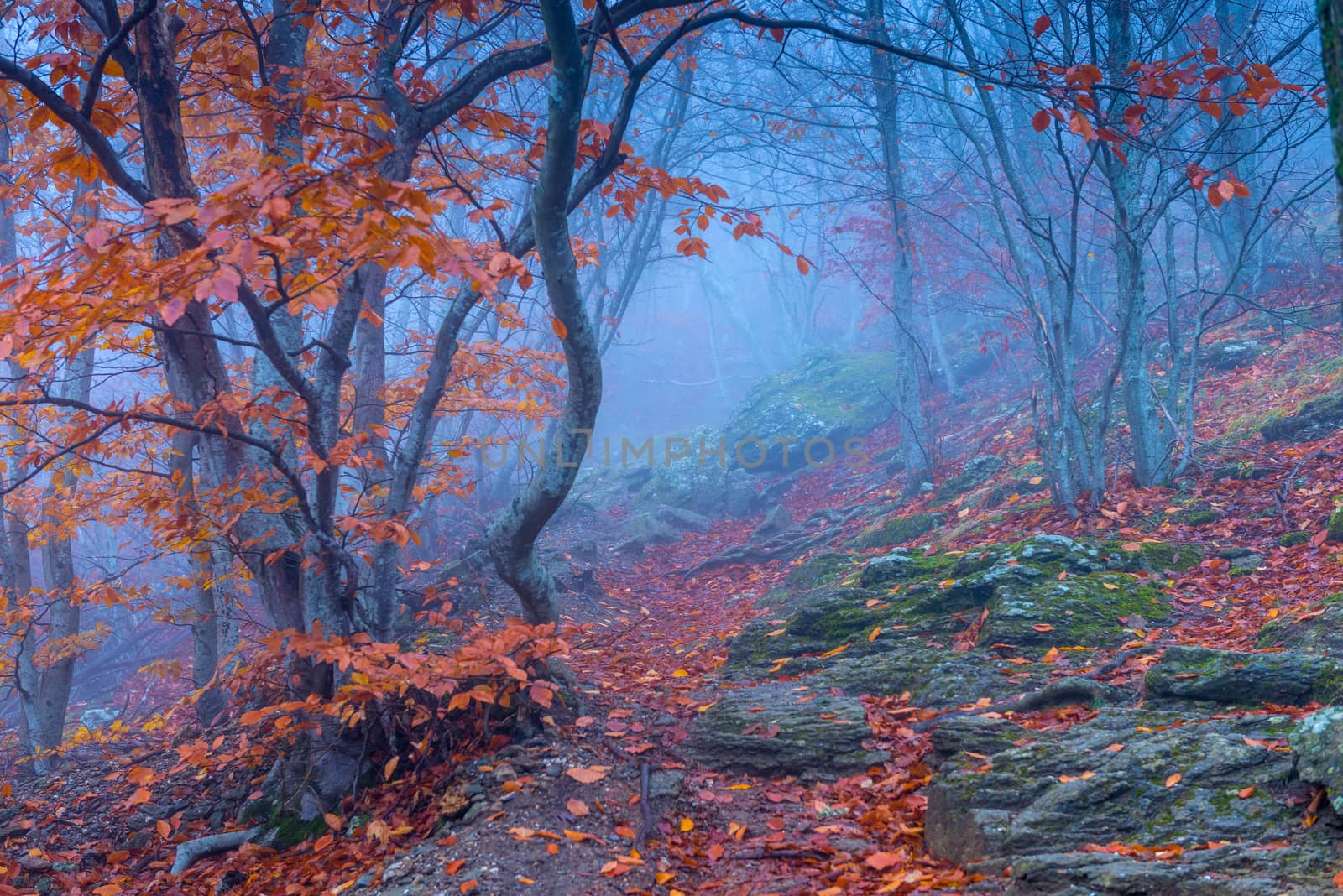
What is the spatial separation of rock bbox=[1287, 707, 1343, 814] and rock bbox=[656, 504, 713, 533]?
38.5 feet

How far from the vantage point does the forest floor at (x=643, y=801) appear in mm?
3006

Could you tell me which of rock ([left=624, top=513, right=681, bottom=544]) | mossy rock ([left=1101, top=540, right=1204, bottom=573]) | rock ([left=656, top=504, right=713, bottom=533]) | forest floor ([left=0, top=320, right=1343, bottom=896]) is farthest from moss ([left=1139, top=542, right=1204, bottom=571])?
rock ([left=656, top=504, right=713, bottom=533])

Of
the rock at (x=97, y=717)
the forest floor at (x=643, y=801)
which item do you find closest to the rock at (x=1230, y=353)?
the forest floor at (x=643, y=801)

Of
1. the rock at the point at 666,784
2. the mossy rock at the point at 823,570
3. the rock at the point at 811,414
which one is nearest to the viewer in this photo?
the rock at the point at 666,784

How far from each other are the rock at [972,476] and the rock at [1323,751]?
315 inches

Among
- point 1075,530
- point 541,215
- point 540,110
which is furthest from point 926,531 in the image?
point 540,110

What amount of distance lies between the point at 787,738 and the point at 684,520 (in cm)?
1034

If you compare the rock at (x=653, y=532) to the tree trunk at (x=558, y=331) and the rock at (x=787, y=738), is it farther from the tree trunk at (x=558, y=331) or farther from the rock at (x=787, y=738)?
the rock at (x=787, y=738)

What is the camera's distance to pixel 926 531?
29.5 ft

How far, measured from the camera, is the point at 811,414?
18719 millimetres

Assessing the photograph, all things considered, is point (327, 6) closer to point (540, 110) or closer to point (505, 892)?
point (505, 892)

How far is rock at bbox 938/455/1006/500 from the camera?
10281mm

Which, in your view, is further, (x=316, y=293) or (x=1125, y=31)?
(x=1125, y=31)

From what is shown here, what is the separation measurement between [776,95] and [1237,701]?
43.6 ft
